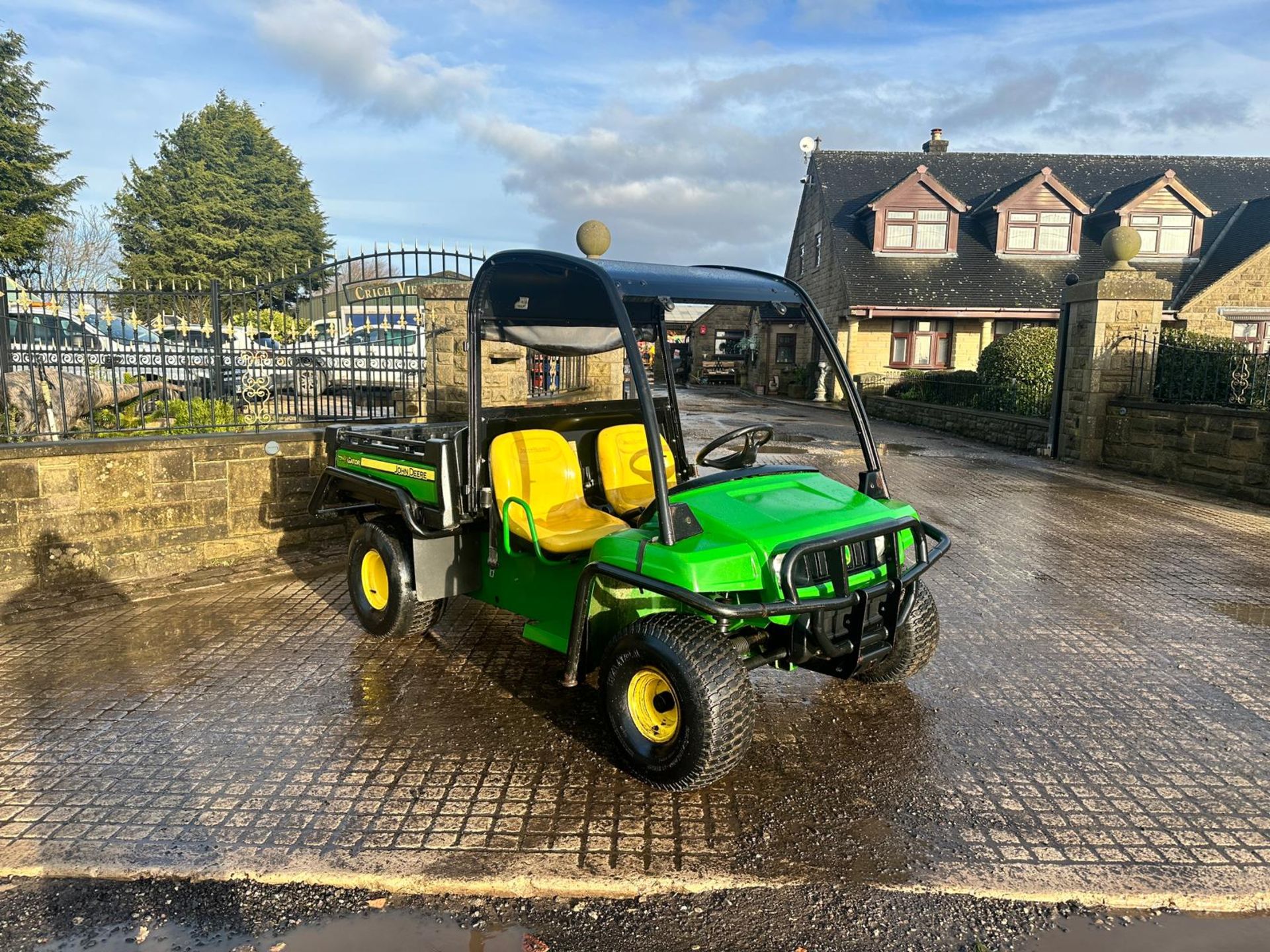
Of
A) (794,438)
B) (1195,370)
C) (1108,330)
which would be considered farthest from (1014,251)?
(1195,370)

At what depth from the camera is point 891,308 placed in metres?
24.8

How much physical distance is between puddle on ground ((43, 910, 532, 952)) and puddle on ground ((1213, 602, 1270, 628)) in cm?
538

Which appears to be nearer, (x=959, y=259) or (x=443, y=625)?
(x=443, y=625)

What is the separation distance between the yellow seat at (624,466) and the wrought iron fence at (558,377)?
571 cm

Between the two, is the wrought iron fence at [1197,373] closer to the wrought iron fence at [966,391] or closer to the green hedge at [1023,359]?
the wrought iron fence at [966,391]

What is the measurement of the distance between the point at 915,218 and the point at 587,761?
86.5 feet

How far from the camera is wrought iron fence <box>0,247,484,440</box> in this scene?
6.51 m

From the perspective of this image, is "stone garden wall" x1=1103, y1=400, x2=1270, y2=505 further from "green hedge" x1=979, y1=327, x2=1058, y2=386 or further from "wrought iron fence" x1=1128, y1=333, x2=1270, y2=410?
"green hedge" x1=979, y1=327, x2=1058, y2=386

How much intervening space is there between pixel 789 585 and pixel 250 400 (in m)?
6.32

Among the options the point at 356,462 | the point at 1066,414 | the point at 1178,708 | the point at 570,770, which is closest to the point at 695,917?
the point at 570,770

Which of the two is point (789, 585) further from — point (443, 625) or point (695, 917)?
point (443, 625)

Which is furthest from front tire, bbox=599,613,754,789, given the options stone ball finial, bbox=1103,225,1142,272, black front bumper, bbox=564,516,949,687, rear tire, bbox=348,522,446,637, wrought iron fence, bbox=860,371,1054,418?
wrought iron fence, bbox=860,371,1054,418

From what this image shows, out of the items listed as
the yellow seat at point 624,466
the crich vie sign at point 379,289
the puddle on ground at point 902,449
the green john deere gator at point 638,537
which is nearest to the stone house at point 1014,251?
the puddle on ground at point 902,449

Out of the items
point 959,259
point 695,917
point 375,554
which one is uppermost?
point 959,259
